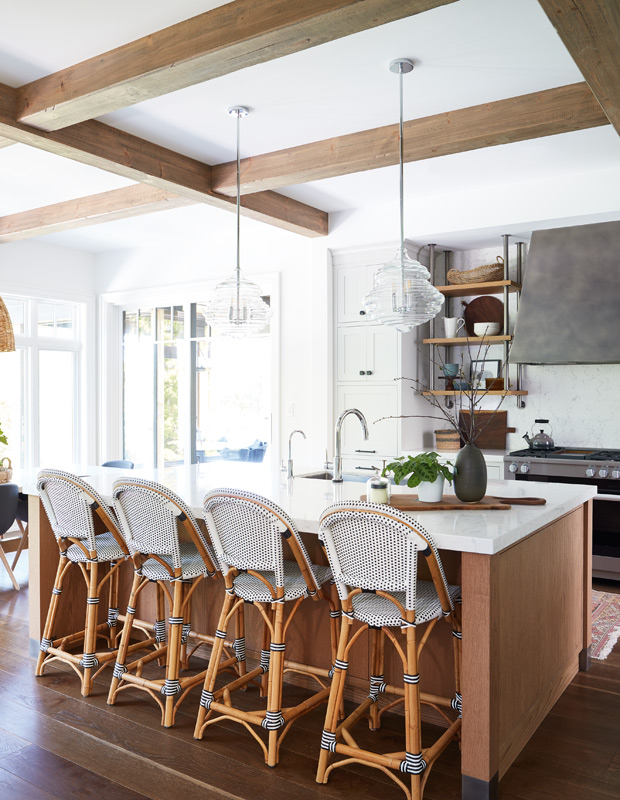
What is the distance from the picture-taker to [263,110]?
361cm

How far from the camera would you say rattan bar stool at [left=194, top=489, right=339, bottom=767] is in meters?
2.50

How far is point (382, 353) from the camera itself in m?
5.55

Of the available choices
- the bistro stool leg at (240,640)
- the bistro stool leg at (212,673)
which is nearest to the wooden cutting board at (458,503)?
the bistro stool leg at (212,673)

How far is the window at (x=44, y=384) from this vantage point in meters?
6.75

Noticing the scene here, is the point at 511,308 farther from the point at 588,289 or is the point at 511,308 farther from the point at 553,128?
the point at 553,128

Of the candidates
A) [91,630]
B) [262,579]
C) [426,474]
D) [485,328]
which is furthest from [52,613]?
[485,328]

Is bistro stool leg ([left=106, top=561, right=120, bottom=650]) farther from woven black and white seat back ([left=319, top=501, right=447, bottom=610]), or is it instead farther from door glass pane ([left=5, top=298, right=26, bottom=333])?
door glass pane ([left=5, top=298, right=26, bottom=333])

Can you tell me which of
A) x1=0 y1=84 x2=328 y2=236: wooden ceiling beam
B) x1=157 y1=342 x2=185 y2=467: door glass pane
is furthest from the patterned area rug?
x1=157 y1=342 x2=185 y2=467: door glass pane

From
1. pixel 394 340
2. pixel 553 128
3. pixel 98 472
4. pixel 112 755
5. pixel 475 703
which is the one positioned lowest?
pixel 112 755

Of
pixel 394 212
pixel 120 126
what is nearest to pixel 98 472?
pixel 120 126

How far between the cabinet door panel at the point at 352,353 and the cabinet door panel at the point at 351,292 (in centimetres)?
10

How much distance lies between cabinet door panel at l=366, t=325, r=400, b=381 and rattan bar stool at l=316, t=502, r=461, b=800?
314 centimetres

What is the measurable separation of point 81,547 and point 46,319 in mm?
4387

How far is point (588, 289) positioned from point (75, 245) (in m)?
4.90
